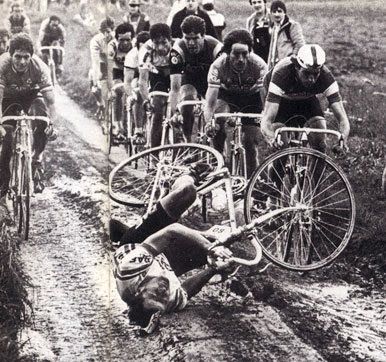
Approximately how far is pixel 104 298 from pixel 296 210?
174cm

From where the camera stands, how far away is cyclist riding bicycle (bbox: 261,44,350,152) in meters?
6.54

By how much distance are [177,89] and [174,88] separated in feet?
0.13

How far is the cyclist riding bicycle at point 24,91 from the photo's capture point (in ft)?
23.0

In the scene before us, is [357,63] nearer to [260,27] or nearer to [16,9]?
[260,27]

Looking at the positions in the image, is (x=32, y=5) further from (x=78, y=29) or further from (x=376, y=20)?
(x=376, y=20)

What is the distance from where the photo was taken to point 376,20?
22.9ft

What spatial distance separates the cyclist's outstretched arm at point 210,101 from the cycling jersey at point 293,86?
75 cm

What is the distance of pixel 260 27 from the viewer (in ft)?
25.2

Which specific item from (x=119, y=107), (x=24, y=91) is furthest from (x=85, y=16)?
(x=119, y=107)

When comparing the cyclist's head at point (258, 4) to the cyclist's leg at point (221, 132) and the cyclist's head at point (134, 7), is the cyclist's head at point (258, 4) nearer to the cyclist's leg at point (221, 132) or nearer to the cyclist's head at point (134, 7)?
the cyclist's leg at point (221, 132)

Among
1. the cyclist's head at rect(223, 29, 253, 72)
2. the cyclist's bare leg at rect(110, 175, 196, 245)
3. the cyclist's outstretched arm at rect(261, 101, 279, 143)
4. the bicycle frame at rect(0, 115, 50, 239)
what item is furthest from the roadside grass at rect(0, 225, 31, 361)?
the cyclist's head at rect(223, 29, 253, 72)

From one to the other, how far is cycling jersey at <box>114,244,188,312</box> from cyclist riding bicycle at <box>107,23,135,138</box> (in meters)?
1.98

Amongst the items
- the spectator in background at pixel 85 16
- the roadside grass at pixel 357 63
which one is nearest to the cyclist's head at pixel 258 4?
the roadside grass at pixel 357 63

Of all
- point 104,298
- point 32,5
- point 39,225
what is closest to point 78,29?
point 32,5
